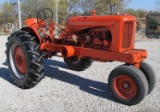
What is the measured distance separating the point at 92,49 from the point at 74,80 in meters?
1.37

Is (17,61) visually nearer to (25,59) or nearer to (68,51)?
(25,59)

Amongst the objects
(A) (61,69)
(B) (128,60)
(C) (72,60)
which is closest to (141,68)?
(B) (128,60)

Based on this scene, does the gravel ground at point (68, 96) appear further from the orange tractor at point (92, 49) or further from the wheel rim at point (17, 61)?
the wheel rim at point (17, 61)

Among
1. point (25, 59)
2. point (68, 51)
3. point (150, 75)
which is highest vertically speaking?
Result: point (68, 51)

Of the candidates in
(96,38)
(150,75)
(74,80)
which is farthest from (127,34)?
(74,80)

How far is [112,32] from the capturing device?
4.62 metres

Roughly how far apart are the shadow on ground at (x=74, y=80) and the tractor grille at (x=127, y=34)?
1055mm

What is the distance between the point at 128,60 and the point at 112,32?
618 mm

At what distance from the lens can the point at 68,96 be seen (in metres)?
4.89

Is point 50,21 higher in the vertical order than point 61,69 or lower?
higher

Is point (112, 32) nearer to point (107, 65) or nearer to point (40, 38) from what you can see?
point (40, 38)

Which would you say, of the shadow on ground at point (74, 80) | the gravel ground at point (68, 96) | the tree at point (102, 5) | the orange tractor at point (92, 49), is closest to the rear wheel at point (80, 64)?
the gravel ground at point (68, 96)

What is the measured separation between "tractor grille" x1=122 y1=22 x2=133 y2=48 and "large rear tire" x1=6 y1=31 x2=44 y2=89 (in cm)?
174

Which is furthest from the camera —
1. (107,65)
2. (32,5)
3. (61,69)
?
(32,5)
